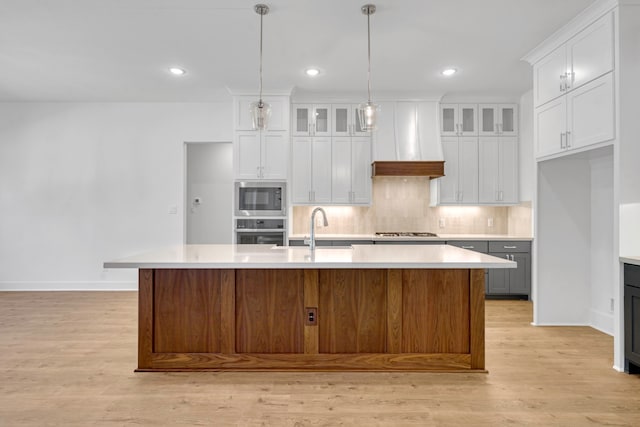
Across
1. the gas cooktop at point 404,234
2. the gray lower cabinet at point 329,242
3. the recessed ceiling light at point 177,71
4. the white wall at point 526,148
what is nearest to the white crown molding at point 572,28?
the white wall at point 526,148

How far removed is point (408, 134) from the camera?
527cm

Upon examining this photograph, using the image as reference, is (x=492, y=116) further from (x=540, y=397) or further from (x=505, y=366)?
(x=540, y=397)

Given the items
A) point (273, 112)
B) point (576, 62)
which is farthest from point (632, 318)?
point (273, 112)

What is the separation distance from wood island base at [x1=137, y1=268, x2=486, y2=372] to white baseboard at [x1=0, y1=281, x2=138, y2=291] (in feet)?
→ 10.7

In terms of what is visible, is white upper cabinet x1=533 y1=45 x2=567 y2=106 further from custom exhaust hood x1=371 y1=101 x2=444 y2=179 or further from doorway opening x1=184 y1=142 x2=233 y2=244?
doorway opening x1=184 y1=142 x2=233 y2=244

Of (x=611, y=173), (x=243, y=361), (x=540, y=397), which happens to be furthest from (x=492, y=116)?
(x=243, y=361)

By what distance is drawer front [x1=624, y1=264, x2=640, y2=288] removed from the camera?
265cm

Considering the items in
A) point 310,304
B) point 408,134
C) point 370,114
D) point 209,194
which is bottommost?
point 310,304

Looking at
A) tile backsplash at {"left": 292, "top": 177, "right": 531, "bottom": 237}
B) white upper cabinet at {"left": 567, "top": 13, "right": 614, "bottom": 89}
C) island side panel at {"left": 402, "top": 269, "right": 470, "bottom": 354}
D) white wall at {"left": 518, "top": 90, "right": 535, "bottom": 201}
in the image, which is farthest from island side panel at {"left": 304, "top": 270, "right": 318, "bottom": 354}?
white wall at {"left": 518, "top": 90, "right": 535, "bottom": 201}

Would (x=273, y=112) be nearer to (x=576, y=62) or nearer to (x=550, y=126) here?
(x=550, y=126)

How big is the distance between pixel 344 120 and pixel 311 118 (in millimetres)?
440

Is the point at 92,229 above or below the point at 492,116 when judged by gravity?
below

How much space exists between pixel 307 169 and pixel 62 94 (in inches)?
133

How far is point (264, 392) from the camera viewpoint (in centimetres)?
245
